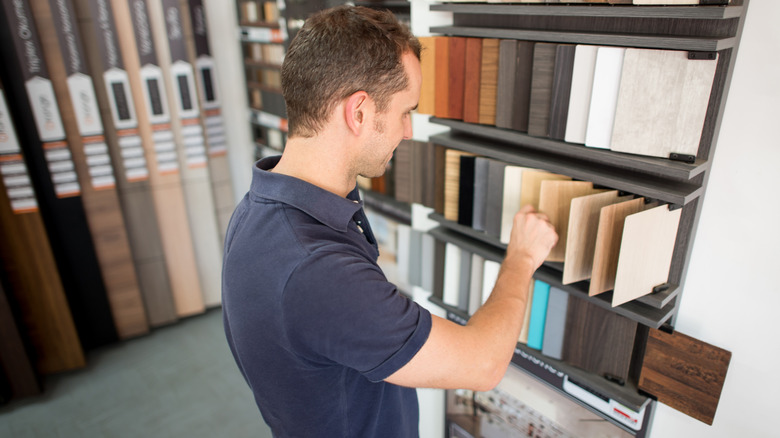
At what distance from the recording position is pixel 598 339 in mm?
1463

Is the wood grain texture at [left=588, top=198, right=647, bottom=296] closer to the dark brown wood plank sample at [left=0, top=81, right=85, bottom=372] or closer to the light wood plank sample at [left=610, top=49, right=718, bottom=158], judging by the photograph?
the light wood plank sample at [left=610, top=49, right=718, bottom=158]

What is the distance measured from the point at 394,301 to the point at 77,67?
9.77 feet

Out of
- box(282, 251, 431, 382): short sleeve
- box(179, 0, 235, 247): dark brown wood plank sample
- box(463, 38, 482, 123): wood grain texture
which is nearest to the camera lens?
box(282, 251, 431, 382): short sleeve

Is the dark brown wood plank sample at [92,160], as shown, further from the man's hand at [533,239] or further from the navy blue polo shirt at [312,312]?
the man's hand at [533,239]

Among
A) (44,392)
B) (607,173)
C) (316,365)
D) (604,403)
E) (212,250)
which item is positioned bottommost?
(44,392)

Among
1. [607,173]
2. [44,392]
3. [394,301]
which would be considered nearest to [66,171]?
[44,392]

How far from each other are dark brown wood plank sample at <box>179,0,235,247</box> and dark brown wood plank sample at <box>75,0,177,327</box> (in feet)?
1.52

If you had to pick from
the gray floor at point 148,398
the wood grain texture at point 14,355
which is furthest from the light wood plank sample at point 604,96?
the wood grain texture at point 14,355

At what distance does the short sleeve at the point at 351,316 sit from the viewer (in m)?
0.88

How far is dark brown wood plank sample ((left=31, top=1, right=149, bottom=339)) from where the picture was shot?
2803 mm

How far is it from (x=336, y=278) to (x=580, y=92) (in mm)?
862

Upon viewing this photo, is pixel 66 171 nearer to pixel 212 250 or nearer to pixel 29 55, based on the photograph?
pixel 29 55

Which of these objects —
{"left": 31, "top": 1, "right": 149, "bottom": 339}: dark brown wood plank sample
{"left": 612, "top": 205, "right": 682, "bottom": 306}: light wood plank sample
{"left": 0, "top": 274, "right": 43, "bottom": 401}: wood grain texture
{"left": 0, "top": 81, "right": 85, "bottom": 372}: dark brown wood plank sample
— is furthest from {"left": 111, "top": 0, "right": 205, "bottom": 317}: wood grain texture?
{"left": 612, "top": 205, "right": 682, "bottom": 306}: light wood plank sample

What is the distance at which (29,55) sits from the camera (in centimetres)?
274
